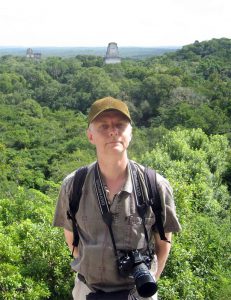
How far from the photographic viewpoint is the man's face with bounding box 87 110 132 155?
2.75 metres

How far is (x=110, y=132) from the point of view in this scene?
2.76 meters

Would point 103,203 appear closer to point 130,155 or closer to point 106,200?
point 106,200

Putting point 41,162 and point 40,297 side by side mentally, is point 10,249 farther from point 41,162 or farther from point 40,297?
point 41,162

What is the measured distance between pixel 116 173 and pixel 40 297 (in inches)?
166

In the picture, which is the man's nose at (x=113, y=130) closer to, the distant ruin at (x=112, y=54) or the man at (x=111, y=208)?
the man at (x=111, y=208)

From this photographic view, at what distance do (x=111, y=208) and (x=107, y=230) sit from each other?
0.15m

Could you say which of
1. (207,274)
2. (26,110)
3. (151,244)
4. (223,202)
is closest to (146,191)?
(151,244)

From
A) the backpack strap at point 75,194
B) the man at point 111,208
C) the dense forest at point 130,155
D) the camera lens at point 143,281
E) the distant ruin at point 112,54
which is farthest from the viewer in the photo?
the distant ruin at point 112,54

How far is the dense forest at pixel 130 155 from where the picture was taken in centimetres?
688

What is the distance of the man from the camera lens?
0.13 meters

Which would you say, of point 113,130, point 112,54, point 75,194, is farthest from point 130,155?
point 112,54

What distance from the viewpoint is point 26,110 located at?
1812 inches

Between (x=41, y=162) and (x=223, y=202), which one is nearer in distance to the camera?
(x=223, y=202)

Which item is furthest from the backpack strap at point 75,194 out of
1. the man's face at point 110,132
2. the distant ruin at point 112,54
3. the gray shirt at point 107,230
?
the distant ruin at point 112,54
